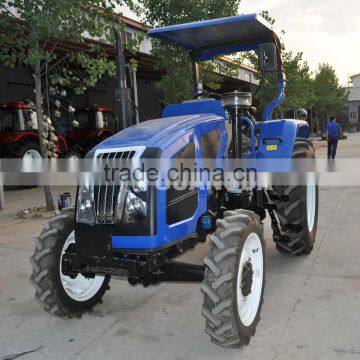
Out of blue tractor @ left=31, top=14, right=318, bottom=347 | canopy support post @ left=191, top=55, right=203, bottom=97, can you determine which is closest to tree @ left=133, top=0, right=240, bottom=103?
canopy support post @ left=191, top=55, right=203, bottom=97

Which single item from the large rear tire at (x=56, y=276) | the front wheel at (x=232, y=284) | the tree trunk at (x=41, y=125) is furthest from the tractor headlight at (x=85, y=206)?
the tree trunk at (x=41, y=125)

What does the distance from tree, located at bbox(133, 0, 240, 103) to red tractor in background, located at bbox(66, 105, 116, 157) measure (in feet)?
8.42

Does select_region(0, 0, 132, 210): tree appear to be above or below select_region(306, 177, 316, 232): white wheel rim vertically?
above

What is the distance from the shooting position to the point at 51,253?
3203 millimetres

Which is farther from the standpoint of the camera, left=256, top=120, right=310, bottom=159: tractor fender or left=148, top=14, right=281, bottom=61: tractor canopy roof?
left=256, top=120, right=310, bottom=159: tractor fender

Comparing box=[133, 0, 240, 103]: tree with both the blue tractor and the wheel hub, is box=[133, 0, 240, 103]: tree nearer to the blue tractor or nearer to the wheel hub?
the blue tractor

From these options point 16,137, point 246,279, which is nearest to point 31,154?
point 16,137

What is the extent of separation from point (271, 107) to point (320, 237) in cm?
188

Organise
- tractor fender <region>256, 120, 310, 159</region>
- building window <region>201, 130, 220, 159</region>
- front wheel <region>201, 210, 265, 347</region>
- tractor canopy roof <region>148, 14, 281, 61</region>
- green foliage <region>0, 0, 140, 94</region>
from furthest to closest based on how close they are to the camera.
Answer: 1. green foliage <region>0, 0, 140, 94</region>
2. tractor fender <region>256, 120, 310, 159</region>
3. tractor canopy roof <region>148, 14, 281, 61</region>
4. building window <region>201, 130, 220, 159</region>
5. front wheel <region>201, 210, 265, 347</region>

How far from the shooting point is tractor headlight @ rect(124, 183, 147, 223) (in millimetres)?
2826

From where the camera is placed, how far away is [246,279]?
2973 mm

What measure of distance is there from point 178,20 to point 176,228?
34.6 feet

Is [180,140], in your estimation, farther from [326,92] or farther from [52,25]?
[326,92]

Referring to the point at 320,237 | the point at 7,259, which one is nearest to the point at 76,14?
the point at 7,259
